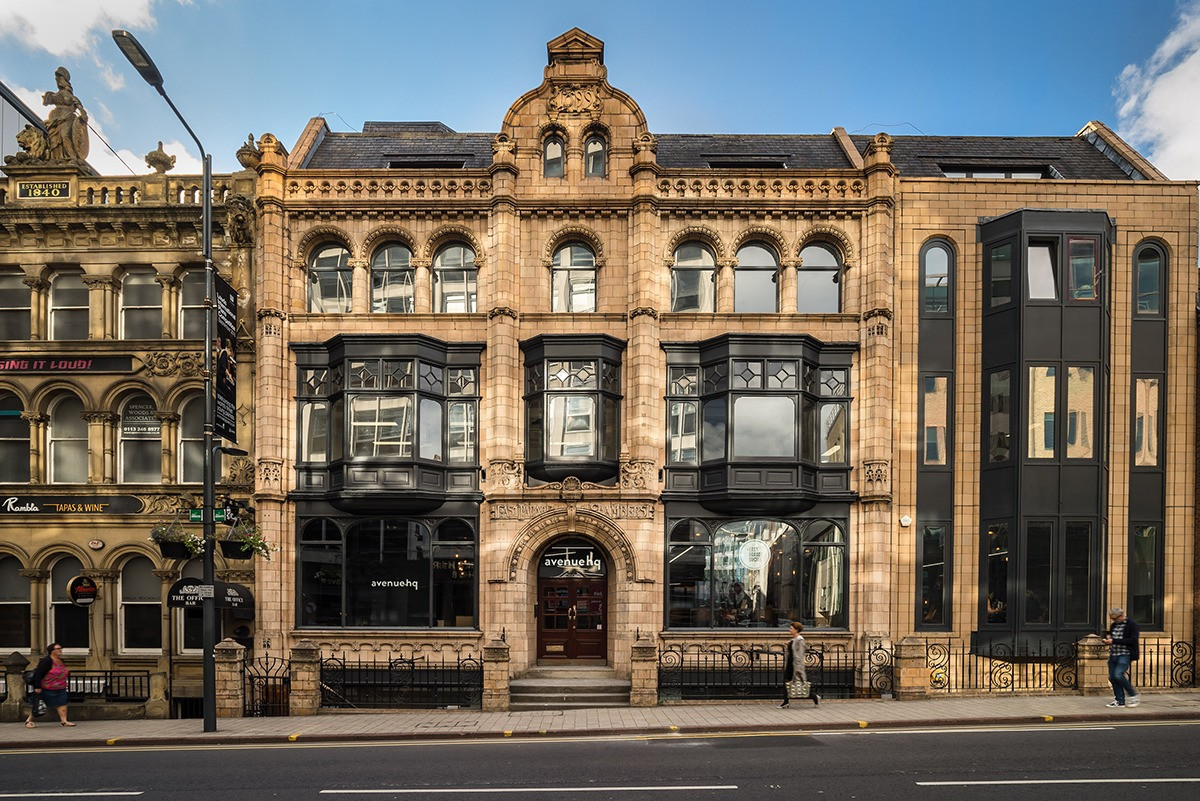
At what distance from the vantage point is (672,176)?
19.7 metres

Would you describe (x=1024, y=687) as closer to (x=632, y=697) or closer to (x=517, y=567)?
(x=632, y=697)

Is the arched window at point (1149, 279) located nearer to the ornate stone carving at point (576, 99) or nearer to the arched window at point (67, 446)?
the ornate stone carving at point (576, 99)

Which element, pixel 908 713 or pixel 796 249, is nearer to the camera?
pixel 908 713

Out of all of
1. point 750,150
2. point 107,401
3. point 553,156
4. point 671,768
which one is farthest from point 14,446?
point 750,150

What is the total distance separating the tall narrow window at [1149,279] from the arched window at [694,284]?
36.5 ft

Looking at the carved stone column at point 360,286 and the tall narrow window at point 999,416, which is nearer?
the tall narrow window at point 999,416

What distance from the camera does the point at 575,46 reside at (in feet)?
65.6

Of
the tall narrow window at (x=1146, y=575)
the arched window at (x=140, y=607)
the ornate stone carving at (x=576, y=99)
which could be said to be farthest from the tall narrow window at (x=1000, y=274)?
the arched window at (x=140, y=607)

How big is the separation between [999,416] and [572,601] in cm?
1200

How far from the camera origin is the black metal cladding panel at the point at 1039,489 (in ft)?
60.5

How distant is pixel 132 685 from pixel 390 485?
26.5ft

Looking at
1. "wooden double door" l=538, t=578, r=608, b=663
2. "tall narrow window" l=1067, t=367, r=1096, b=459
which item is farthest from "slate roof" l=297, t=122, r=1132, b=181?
"wooden double door" l=538, t=578, r=608, b=663

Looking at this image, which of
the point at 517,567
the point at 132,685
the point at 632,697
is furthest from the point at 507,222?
the point at 132,685

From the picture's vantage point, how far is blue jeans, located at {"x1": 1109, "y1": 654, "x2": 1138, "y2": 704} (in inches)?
590
